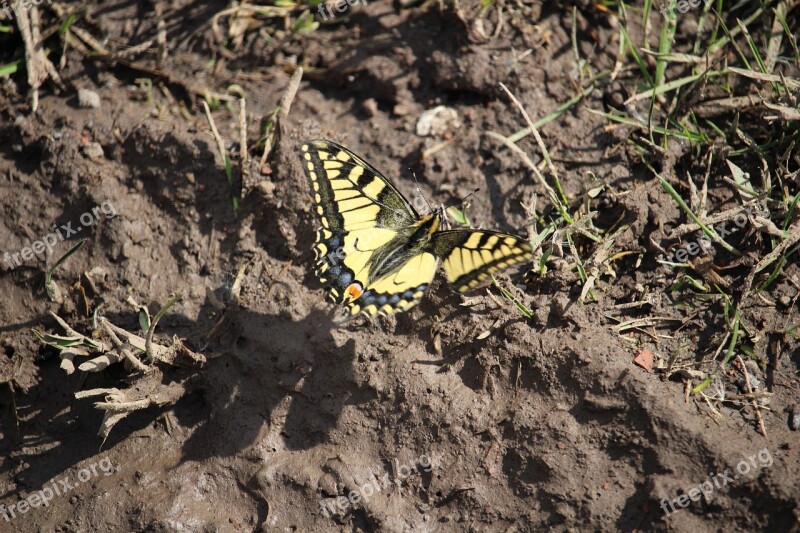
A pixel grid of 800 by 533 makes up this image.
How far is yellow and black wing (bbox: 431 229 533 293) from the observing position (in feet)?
9.09

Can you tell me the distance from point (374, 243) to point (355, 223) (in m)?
0.15

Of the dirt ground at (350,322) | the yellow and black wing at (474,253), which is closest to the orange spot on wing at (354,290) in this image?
the dirt ground at (350,322)

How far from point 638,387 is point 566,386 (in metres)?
0.33

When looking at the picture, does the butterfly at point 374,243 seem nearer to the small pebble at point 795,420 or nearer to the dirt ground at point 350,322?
Result: the dirt ground at point 350,322

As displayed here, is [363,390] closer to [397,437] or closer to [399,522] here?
[397,437]

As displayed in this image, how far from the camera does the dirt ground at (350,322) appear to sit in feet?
9.52

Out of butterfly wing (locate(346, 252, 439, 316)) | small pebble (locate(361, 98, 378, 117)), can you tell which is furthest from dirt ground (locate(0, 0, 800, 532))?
butterfly wing (locate(346, 252, 439, 316))

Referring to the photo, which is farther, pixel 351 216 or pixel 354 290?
pixel 351 216

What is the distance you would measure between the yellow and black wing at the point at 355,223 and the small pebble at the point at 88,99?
1532 mm

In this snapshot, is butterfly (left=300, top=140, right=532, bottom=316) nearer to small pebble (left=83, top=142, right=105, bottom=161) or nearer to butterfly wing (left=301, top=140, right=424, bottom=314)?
butterfly wing (left=301, top=140, right=424, bottom=314)

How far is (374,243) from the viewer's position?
3.37 m

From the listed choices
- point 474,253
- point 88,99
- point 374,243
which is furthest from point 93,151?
point 474,253

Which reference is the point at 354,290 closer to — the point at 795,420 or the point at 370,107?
the point at 370,107

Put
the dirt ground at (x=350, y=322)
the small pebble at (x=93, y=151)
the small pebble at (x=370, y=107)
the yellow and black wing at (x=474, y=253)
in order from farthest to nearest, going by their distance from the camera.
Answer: the small pebble at (x=370, y=107)
the small pebble at (x=93, y=151)
the dirt ground at (x=350, y=322)
the yellow and black wing at (x=474, y=253)
